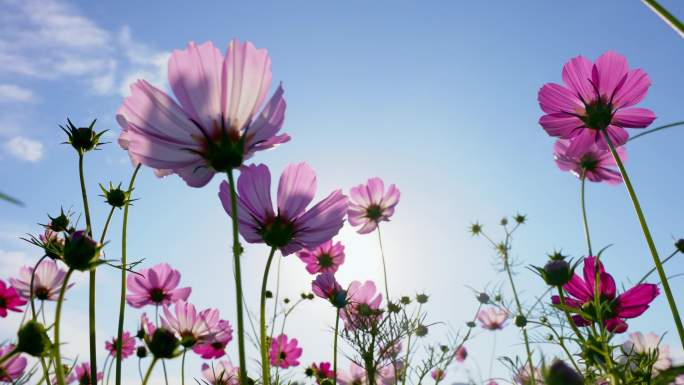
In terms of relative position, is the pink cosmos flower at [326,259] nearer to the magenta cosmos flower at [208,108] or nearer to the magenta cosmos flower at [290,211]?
the magenta cosmos flower at [290,211]

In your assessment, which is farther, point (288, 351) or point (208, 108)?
point (288, 351)

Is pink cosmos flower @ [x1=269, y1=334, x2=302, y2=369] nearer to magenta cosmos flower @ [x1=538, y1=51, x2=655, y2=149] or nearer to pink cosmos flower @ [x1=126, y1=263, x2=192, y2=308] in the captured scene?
pink cosmos flower @ [x1=126, y1=263, x2=192, y2=308]

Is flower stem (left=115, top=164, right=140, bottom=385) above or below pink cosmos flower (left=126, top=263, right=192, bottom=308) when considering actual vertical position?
→ below

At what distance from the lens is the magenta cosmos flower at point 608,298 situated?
0.89m

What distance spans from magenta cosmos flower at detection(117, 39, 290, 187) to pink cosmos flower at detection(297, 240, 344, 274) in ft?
4.73

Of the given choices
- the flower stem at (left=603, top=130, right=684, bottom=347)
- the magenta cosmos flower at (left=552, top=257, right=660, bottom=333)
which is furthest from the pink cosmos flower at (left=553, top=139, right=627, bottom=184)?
the flower stem at (left=603, top=130, right=684, bottom=347)

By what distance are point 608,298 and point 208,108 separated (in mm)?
812

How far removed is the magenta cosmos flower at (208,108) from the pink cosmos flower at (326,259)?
56.8 inches

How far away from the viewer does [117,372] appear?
89 centimetres

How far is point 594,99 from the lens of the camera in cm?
108

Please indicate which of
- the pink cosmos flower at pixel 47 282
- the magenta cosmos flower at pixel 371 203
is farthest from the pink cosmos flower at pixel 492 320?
the pink cosmos flower at pixel 47 282

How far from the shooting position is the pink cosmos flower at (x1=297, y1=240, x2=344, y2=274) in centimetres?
214

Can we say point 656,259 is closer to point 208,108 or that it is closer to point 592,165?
point 208,108

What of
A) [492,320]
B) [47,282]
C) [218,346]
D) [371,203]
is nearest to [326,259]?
[371,203]
